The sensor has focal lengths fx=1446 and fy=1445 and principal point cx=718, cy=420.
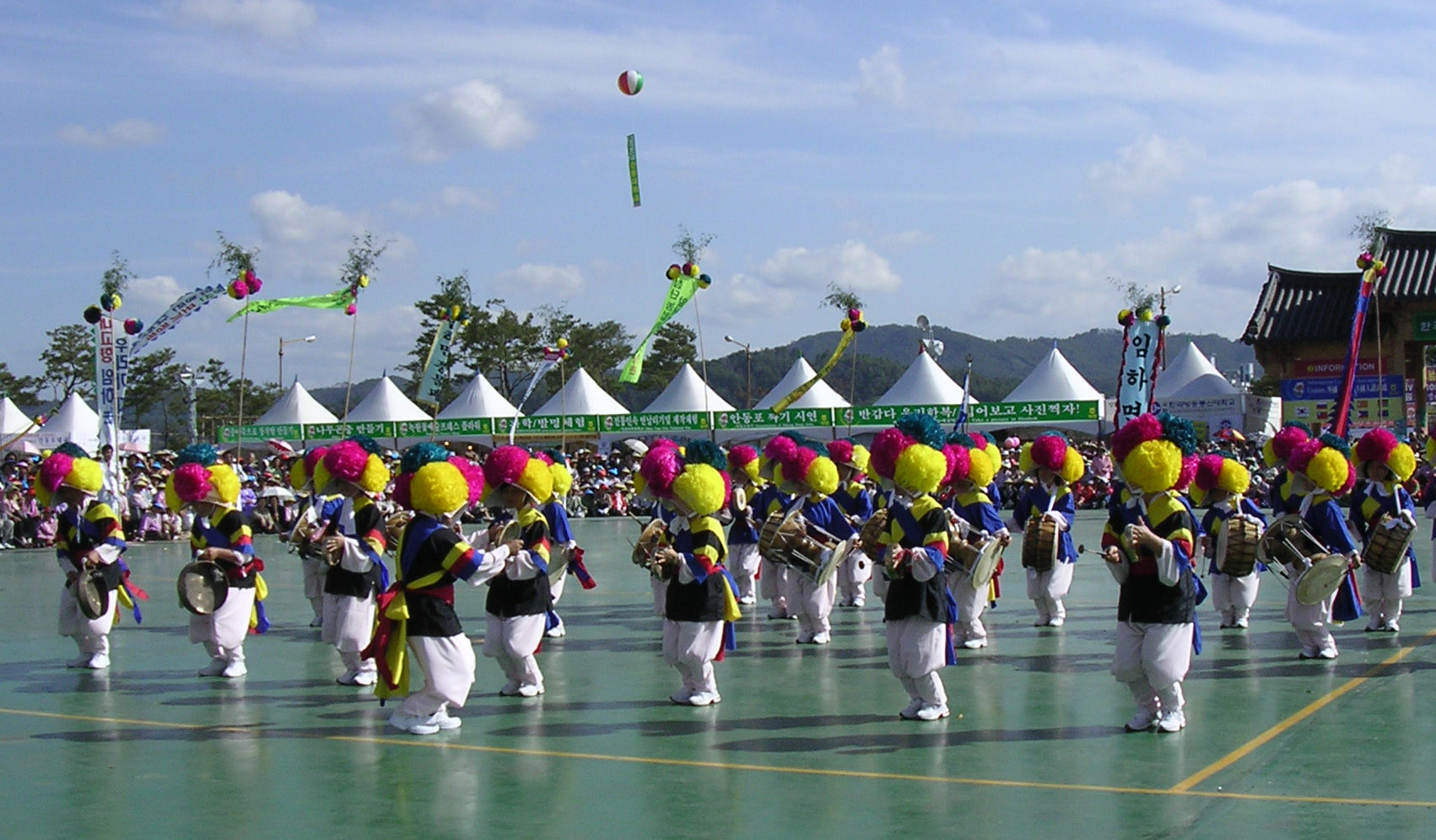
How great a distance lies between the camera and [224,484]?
1021 cm

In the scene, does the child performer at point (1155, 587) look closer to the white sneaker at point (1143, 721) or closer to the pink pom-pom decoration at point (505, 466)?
the white sneaker at point (1143, 721)

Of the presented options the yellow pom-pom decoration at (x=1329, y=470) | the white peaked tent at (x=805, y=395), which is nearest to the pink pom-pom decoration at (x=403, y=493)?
the yellow pom-pom decoration at (x=1329, y=470)

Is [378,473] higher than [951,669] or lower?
higher

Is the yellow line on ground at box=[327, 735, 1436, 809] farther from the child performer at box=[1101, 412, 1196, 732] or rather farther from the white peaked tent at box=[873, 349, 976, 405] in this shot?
the white peaked tent at box=[873, 349, 976, 405]

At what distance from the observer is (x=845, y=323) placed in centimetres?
2719

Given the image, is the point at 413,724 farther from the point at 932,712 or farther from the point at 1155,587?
the point at 1155,587

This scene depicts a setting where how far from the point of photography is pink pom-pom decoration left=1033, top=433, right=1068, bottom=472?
474 inches

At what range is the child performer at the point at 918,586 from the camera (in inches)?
321

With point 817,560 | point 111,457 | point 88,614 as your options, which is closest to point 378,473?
point 88,614

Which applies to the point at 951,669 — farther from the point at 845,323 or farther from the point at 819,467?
the point at 845,323

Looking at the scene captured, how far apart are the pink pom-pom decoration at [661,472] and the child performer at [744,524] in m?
3.87

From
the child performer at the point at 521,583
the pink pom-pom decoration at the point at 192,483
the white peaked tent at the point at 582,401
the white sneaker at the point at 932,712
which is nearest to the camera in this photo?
the white sneaker at the point at 932,712

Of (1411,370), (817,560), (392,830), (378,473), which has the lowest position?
(392,830)

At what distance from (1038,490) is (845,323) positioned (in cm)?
1506
